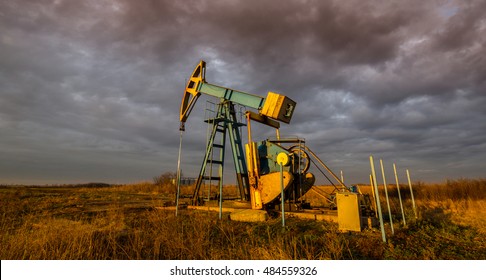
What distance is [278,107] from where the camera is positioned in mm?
10086

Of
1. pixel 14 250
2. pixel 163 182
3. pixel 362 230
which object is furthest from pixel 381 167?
pixel 163 182

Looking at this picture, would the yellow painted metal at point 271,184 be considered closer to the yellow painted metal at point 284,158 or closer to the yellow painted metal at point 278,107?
the yellow painted metal at point 284,158

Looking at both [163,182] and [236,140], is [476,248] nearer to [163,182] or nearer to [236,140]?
[236,140]

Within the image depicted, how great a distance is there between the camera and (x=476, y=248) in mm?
5301

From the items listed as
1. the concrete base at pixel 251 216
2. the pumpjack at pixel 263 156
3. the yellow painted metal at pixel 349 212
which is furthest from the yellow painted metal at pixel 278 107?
the yellow painted metal at pixel 349 212

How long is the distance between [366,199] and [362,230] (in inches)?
129

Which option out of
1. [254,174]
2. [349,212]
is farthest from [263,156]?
[349,212]

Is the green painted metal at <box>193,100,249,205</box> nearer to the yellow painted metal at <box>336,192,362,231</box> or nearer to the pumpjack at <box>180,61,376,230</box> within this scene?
the pumpjack at <box>180,61,376,230</box>

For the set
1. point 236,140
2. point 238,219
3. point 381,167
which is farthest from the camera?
point 236,140

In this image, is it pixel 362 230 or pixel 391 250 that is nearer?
pixel 391 250

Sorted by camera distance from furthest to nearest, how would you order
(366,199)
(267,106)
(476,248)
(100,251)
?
(267,106), (366,199), (476,248), (100,251)

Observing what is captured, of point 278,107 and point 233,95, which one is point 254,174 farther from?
point 233,95

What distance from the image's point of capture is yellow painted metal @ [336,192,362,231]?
6.62 metres

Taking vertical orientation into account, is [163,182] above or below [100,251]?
above
